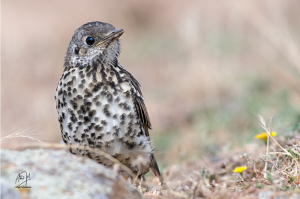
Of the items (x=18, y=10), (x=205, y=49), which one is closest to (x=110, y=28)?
(x=205, y=49)

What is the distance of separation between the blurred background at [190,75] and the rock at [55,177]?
488mm

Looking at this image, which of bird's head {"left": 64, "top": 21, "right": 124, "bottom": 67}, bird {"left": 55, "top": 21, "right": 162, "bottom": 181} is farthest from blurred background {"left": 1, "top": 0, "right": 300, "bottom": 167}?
bird's head {"left": 64, "top": 21, "right": 124, "bottom": 67}

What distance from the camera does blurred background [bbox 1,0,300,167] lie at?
19.5 ft

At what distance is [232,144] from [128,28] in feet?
38.5

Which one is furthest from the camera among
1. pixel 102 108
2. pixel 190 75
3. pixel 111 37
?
pixel 190 75

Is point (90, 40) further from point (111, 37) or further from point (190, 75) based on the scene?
point (190, 75)

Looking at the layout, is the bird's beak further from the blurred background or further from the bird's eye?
the blurred background

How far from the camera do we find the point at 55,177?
7.93ft

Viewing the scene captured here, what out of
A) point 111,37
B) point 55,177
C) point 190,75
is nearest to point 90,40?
point 111,37

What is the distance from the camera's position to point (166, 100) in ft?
30.3

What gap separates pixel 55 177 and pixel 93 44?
182 centimetres

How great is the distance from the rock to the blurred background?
1.60 feet

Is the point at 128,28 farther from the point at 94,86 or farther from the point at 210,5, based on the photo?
the point at 94,86

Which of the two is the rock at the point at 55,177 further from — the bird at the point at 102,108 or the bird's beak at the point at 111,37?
the bird's beak at the point at 111,37
